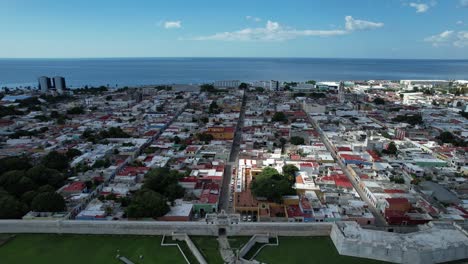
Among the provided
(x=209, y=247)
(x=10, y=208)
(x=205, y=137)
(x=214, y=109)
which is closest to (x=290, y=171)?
(x=209, y=247)

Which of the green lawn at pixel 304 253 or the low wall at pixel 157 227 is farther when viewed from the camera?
the low wall at pixel 157 227

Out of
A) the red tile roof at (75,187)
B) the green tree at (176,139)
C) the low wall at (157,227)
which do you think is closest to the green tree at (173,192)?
the low wall at (157,227)

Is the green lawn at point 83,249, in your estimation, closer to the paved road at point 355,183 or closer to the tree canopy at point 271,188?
the tree canopy at point 271,188

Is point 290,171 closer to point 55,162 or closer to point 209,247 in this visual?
point 209,247

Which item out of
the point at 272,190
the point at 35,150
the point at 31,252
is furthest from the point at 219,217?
the point at 35,150

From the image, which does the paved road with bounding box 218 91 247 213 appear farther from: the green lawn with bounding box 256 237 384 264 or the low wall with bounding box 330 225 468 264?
the low wall with bounding box 330 225 468 264

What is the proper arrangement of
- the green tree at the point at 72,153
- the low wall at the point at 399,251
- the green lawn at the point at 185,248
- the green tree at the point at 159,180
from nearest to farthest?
the low wall at the point at 399,251 < the green lawn at the point at 185,248 < the green tree at the point at 159,180 < the green tree at the point at 72,153

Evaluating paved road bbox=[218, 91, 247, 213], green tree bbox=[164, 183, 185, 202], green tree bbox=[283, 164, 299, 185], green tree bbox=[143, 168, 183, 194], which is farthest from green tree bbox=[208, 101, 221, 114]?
green tree bbox=[164, 183, 185, 202]
